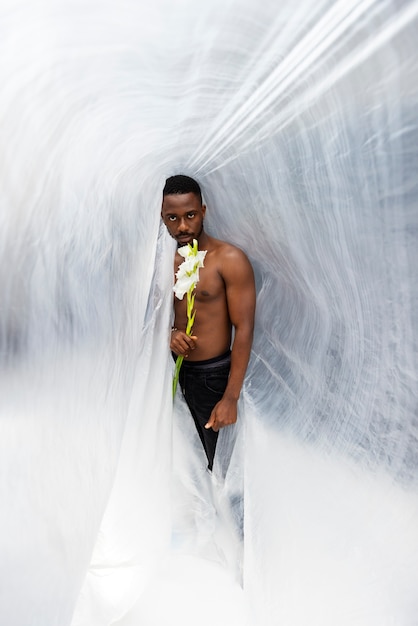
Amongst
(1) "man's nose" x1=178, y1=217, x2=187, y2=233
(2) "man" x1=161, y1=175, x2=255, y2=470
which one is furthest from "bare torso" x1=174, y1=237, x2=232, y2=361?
(1) "man's nose" x1=178, y1=217, x2=187, y2=233

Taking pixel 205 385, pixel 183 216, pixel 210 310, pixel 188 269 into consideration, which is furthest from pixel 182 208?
pixel 205 385

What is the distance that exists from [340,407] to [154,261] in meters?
0.55

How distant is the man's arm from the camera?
1320mm

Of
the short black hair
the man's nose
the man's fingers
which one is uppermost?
the short black hair

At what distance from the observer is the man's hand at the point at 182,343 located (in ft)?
4.41

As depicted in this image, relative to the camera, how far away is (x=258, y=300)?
143cm

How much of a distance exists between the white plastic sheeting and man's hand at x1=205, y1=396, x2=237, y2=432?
68 millimetres

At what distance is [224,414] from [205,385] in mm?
102

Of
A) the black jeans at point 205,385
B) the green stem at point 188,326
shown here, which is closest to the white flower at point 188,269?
the green stem at point 188,326

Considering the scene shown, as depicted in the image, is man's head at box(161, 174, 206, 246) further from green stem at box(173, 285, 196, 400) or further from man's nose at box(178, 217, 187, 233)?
green stem at box(173, 285, 196, 400)

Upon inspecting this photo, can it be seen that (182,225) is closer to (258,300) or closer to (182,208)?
(182,208)

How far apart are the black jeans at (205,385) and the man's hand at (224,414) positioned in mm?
64

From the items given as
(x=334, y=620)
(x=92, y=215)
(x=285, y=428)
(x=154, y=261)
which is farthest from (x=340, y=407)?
(x=92, y=215)

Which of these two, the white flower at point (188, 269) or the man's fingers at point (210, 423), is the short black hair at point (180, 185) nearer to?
the white flower at point (188, 269)
